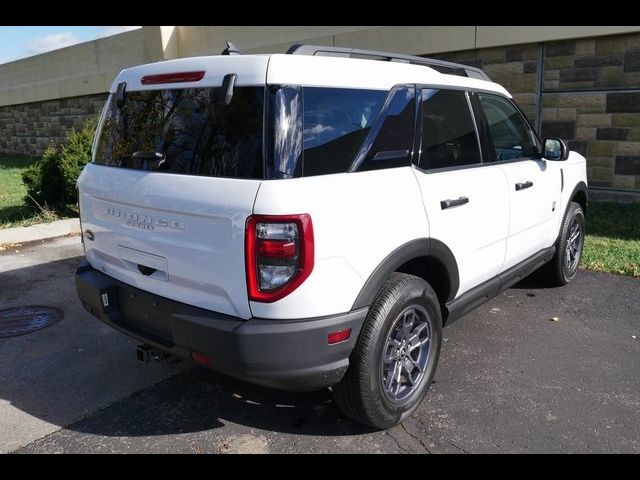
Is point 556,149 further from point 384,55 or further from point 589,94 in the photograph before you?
point 589,94

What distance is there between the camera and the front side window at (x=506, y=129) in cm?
389

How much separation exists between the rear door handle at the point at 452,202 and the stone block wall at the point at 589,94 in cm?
607

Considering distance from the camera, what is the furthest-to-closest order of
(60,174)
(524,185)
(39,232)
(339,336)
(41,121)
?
1. (41,121)
2. (60,174)
3. (39,232)
4. (524,185)
5. (339,336)

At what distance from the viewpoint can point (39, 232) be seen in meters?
7.58

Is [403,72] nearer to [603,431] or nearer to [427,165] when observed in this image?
[427,165]

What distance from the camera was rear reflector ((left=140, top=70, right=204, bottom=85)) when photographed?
2699 millimetres

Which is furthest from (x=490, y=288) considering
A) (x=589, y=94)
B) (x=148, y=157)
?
(x=589, y=94)

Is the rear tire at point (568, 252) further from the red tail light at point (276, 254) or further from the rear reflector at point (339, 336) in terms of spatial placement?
the red tail light at point (276, 254)

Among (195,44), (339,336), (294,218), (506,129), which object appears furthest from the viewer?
(195,44)

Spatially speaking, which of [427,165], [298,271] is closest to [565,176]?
[427,165]

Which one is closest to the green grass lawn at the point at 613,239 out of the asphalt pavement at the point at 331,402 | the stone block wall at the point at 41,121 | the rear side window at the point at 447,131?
the asphalt pavement at the point at 331,402

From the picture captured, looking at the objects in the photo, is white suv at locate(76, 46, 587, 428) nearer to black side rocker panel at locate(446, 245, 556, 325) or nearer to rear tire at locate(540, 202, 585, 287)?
black side rocker panel at locate(446, 245, 556, 325)

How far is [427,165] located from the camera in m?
3.13

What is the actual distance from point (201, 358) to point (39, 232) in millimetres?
6044
